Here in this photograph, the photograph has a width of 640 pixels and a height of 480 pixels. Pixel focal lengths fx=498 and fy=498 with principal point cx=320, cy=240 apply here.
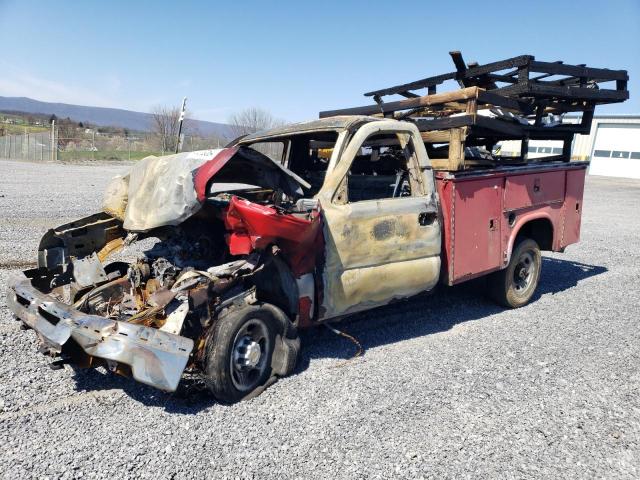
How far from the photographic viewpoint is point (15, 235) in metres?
8.34

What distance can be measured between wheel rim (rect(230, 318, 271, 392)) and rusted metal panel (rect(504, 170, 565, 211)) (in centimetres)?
324

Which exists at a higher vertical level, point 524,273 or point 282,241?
point 282,241

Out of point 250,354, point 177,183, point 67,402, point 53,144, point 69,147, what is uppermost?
point 69,147

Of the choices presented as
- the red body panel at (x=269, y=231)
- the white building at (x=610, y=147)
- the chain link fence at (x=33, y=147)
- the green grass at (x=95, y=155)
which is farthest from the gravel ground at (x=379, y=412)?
the white building at (x=610, y=147)

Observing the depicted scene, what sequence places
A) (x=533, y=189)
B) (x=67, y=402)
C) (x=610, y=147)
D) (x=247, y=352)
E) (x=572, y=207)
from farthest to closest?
(x=610, y=147) < (x=572, y=207) < (x=533, y=189) < (x=247, y=352) < (x=67, y=402)

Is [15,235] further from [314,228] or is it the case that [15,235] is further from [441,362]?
[441,362]

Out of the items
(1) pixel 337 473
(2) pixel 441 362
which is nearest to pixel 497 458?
(1) pixel 337 473

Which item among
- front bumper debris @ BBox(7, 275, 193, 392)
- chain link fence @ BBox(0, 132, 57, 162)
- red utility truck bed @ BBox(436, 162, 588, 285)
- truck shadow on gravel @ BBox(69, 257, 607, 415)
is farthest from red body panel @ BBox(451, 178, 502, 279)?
chain link fence @ BBox(0, 132, 57, 162)

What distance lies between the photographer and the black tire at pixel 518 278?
5871 millimetres

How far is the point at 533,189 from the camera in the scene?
233 inches

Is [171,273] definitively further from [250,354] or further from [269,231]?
[269,231]

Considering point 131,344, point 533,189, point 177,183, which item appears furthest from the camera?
point 533,189

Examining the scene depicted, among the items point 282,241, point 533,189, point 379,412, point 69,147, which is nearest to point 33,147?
point 69,147

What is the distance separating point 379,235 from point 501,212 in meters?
1.89
